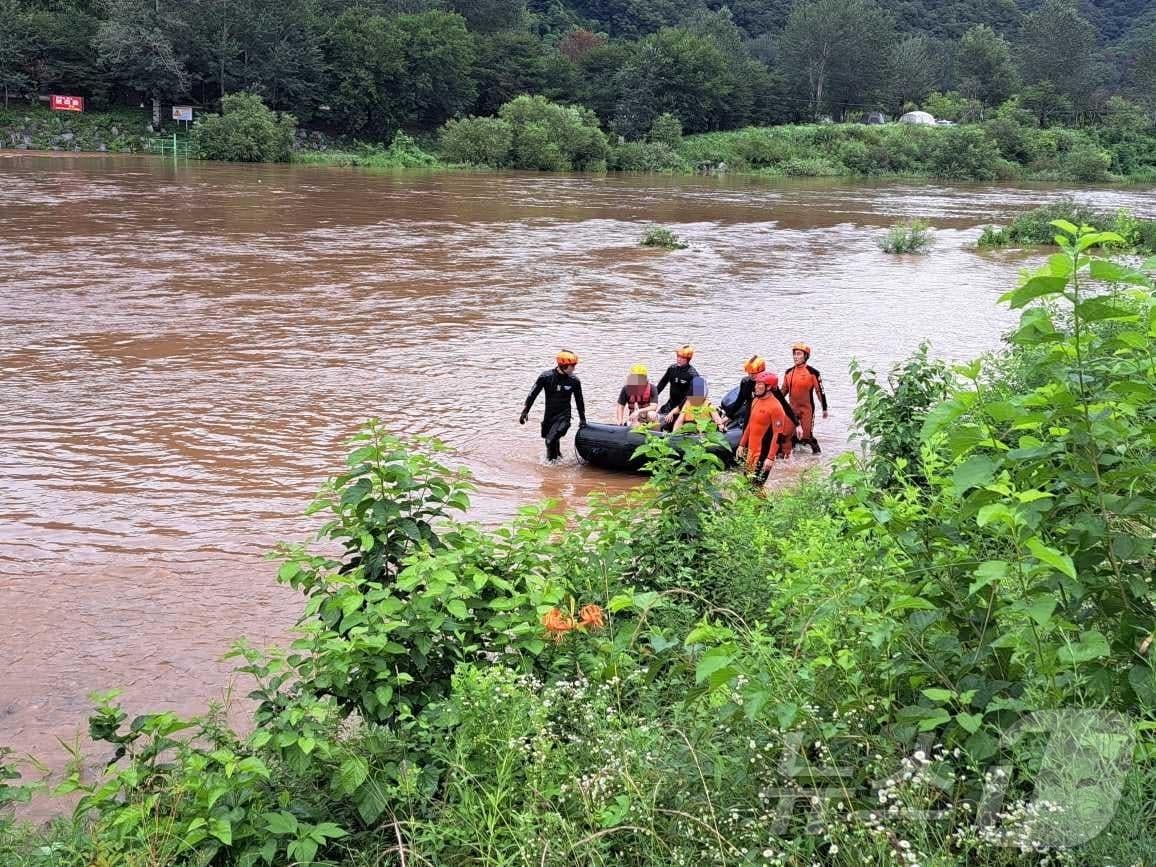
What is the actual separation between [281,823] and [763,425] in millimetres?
7543

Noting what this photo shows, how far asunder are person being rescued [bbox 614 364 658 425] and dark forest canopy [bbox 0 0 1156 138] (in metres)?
64.1

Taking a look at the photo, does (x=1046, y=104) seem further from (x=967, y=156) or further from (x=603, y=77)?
(x=603, y=77)

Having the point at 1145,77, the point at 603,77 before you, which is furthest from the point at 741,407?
the point at 1145,77

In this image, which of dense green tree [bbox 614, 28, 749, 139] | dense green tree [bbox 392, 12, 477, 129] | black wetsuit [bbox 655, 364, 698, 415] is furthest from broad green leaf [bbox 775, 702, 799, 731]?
dense green tree [bbox 614, 28, 749, 139]

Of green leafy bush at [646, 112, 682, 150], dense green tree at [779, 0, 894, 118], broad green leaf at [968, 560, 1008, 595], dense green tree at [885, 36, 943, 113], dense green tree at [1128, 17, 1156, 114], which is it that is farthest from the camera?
dense green tree at [885, 36, 943, 113]

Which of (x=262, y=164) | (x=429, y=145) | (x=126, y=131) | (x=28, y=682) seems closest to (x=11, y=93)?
(x=126, y=131)

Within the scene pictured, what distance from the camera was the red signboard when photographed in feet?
213

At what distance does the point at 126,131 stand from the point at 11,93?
7.56 meters

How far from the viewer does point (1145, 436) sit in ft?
12.1

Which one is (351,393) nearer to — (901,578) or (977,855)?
(901,578)

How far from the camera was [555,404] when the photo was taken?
12.2 meters

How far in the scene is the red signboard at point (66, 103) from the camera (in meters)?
64.9

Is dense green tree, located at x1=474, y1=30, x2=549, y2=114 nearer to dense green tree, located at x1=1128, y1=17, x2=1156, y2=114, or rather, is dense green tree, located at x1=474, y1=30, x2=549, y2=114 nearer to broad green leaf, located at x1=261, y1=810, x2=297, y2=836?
dense green tree, located at x1=1128, y1=17, x2=1156, y2=114

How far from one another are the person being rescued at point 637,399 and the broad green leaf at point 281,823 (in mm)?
8435
